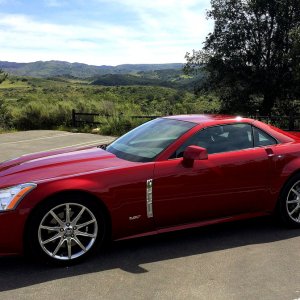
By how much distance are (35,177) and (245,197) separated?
236 cm

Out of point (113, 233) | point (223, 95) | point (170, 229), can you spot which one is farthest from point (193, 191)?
point (223, 95)

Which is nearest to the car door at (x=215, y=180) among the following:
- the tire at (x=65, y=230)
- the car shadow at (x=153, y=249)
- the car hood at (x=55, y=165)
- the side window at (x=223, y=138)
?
the side window at (x=223, y=138)

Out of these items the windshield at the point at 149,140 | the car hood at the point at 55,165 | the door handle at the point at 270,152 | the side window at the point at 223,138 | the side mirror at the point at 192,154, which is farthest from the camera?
the door handle at the point at 270,152

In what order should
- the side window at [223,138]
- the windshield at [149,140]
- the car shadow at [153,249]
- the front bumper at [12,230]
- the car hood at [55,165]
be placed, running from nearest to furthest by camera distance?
the front bumper at [12,230] < the car shadow at [153,249] < the car hood at [55,165] < the windshield at [149,140] < the side window at [223,138]

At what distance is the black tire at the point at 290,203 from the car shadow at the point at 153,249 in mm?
121

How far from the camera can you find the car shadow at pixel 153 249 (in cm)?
386

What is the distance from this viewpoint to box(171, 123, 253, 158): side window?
15.5 feet

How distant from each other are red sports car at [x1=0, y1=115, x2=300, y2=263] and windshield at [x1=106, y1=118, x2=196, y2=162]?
16mm

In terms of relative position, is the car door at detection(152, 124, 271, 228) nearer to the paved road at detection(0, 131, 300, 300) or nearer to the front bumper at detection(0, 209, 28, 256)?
the paved road at detection(0, 131, 300, 300)

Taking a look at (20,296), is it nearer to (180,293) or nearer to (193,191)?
(180,293)

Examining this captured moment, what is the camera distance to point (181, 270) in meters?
3.92

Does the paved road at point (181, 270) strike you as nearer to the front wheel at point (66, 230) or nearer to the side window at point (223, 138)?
the front wheel at point (66, 230)

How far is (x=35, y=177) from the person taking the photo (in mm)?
4012

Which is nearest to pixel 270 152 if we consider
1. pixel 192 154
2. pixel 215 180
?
pixel 215 180
